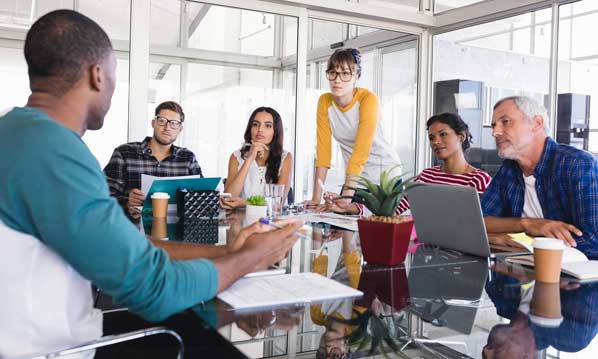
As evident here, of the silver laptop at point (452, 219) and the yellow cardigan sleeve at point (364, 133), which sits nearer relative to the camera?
the silver laptop at point (452, 219)

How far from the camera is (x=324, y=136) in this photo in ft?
12.3

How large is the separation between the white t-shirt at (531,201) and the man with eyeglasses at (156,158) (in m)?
2.07

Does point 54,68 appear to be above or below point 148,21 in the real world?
below

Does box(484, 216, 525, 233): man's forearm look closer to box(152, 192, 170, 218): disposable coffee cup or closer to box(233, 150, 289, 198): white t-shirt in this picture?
box(152, 192, 170, 218): disposable coffee cup

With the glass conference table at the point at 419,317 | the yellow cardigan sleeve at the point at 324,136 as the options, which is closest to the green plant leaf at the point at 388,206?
the glass conference table at the point at 419,317

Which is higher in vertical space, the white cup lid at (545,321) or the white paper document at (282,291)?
the white paper document at (282,291)

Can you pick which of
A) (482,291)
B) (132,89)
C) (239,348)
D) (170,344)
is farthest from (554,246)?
(132,89)

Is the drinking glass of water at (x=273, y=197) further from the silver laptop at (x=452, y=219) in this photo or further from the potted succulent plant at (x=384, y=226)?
the potted succulent plant at (x=384, y=226)

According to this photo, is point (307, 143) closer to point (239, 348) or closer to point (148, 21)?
point (148, 21)

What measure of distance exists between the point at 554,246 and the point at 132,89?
3889 mm

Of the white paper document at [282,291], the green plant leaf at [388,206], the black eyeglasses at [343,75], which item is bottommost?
the white paper document at [282,291]

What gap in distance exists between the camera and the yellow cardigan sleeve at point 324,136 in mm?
3697

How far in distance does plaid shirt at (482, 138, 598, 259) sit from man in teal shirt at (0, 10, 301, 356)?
162 cm

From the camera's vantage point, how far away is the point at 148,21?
15.5ft
